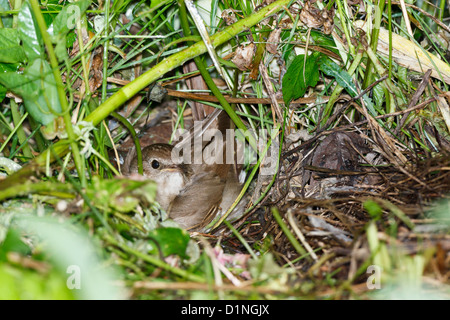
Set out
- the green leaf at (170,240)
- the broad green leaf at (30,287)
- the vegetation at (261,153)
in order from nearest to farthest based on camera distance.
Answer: the broad green leaf at (30,287)
the vegetation at (261,153)
the green leaf at (170,240)

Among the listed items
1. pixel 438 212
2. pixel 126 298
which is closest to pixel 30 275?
pixel 126 298

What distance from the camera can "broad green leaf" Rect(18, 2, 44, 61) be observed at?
5.86ft

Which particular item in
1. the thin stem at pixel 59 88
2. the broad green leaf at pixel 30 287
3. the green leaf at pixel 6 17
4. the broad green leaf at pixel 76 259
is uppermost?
the green leaf at pixel 6 17

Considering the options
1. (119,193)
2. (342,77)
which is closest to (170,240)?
(119,193)

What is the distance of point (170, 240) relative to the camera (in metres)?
1.54

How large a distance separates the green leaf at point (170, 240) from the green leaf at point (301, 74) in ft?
3.39

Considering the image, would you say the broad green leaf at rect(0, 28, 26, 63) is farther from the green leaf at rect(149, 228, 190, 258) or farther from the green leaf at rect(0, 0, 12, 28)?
the green leaf at rect(149, 228, 190, 258)

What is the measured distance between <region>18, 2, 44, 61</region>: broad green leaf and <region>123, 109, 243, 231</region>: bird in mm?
1165

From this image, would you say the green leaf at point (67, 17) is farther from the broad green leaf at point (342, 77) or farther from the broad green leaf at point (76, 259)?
the broad green leaf at point (342, 77)

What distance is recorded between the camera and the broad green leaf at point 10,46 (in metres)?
1.90

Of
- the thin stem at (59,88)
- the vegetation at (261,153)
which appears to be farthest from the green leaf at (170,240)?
the thin stem at (59,88)

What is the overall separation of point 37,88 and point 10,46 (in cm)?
32
